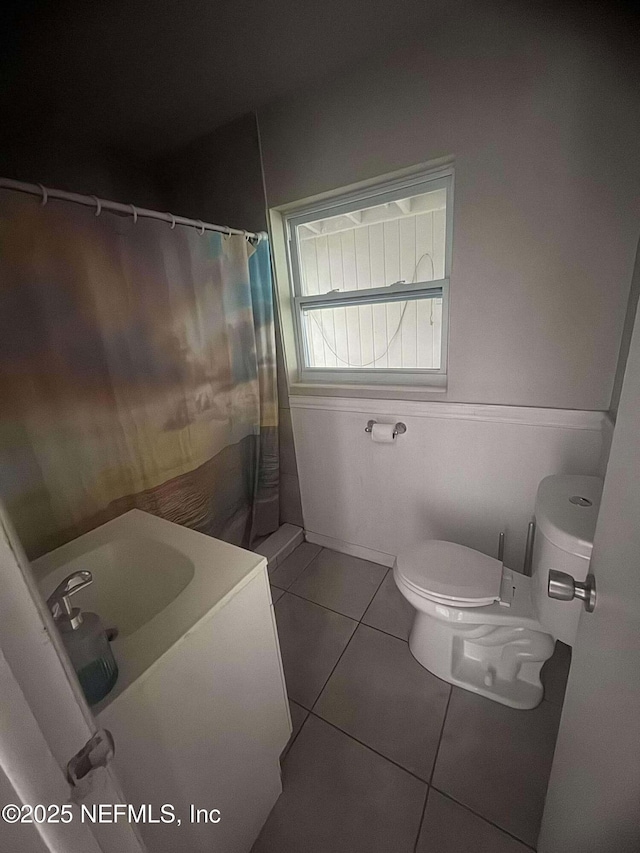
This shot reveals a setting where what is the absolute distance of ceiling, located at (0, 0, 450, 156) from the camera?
42.0 inches

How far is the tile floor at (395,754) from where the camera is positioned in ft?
3.12

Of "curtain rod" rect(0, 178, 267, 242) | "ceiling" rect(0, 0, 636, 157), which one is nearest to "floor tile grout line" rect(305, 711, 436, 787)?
"curtain rod" rect(0, 178, 267, 242)

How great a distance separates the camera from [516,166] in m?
1.16

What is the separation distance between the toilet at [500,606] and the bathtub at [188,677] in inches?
25.2

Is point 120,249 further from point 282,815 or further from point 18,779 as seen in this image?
point 282,815

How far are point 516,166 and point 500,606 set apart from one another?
153cm

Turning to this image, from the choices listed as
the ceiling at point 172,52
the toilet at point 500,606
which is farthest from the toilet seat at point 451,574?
the ceiling at point 172,52

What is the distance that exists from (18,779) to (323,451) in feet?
5.39

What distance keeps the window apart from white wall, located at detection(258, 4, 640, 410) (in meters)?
0.14

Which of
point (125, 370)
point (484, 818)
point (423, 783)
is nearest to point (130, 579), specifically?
point (125, 370)

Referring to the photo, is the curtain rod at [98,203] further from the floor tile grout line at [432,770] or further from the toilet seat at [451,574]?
the floor tile grout line at [432,770]

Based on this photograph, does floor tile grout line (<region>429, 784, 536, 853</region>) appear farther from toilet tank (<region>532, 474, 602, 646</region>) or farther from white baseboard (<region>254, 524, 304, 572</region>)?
white baseboard (<region>254, 524, 304, 572</region>)

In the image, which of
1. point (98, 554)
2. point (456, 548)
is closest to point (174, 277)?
point (98, 554)

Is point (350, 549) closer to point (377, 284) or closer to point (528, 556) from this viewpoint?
point (528, 556)
